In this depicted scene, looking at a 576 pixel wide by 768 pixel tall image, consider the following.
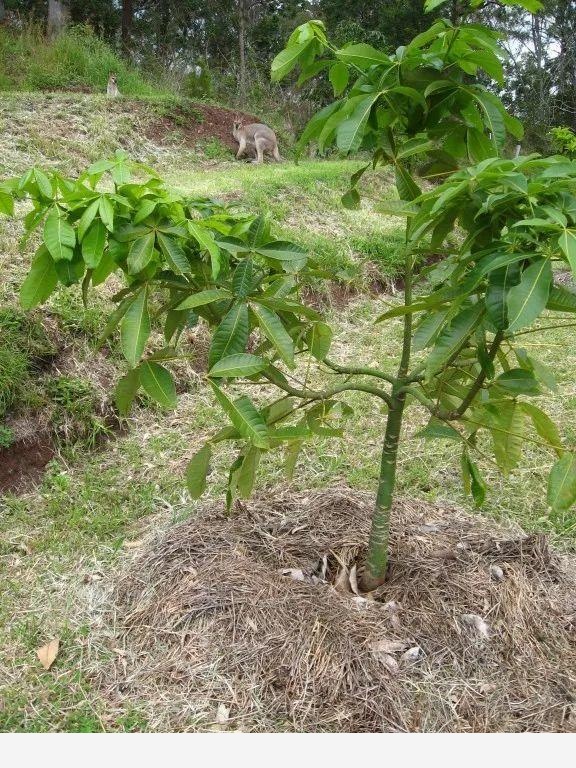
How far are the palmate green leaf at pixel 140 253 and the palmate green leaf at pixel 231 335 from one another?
20 cm

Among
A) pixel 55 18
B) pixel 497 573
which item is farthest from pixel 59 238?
pixel 55 18

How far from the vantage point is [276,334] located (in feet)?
4.50

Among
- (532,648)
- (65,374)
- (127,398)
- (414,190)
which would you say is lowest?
(532,648)

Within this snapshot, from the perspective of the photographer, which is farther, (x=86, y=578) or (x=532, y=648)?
(x=86, y=578)

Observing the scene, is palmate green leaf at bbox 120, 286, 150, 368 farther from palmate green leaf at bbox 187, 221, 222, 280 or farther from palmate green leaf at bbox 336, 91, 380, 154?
palmate green leaf at bbox 336, 91, 380, 154

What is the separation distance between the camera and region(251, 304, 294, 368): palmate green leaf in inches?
53.8

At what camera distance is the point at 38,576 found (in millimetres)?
2277

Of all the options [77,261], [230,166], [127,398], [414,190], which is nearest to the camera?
[77,261]

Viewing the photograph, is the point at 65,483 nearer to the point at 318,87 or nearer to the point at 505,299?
the point at 505,299

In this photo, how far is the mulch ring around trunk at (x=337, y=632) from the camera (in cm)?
168

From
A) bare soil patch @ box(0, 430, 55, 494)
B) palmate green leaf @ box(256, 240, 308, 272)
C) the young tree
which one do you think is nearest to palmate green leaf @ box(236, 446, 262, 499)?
the young tree

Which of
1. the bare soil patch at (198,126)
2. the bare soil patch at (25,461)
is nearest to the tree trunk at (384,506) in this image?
the bare soil patch at (25,461)

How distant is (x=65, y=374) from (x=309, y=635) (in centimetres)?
190

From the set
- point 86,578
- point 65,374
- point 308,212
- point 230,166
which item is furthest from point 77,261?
point 230,166
